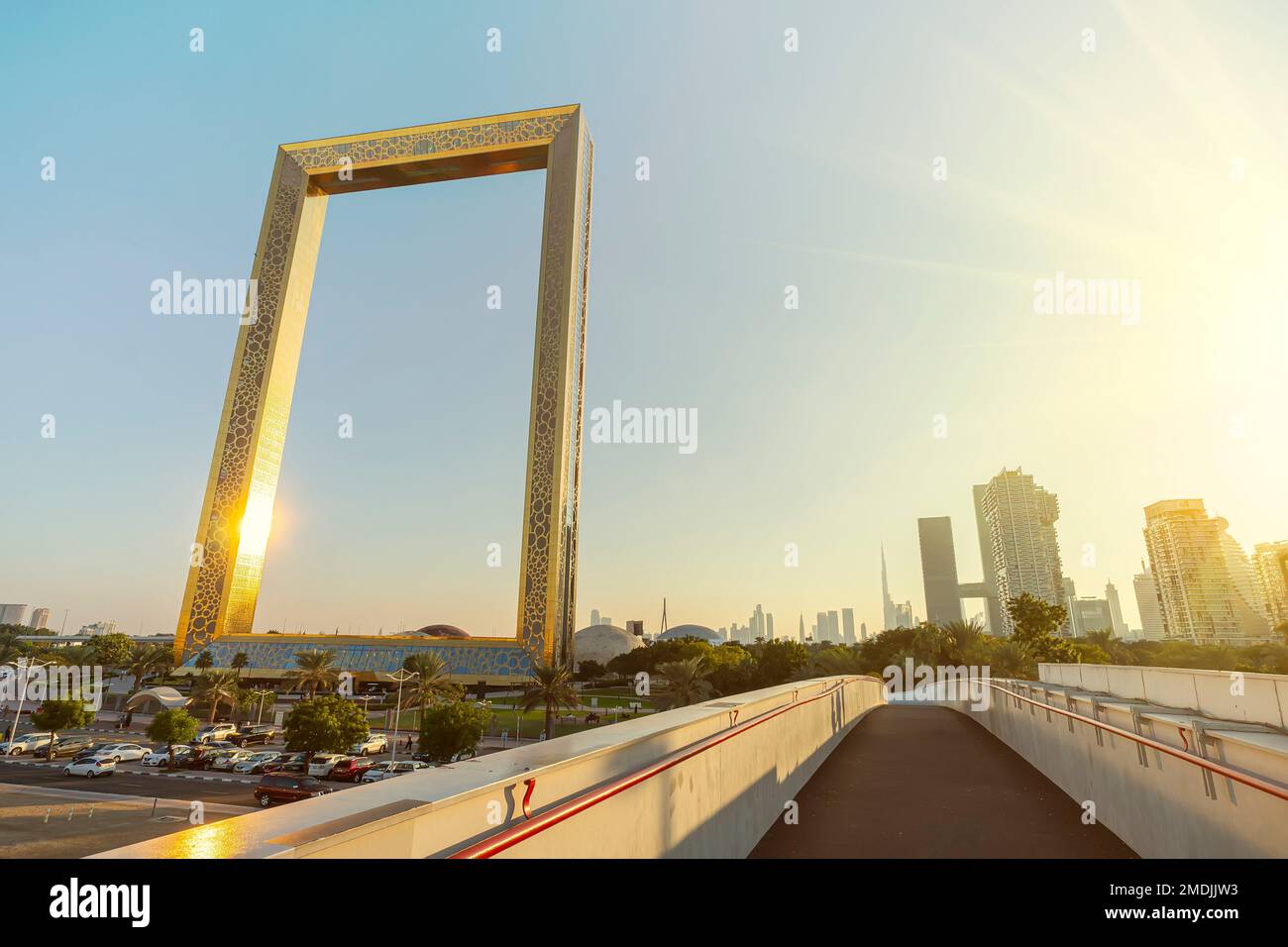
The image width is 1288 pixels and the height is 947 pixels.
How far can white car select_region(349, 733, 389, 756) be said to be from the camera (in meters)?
35.8

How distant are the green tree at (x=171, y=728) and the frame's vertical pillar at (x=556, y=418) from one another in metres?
19.4

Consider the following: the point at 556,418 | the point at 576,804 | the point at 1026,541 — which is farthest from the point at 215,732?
the point at 1026,541

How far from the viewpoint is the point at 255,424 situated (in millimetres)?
49469

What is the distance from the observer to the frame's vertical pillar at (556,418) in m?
43.7

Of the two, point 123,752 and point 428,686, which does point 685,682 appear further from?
point 123,752

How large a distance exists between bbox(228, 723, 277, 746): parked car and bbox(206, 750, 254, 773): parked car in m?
7.49

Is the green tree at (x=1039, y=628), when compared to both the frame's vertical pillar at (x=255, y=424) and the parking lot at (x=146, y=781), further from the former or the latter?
the frame's vertical pillar at (x=255, y=424)

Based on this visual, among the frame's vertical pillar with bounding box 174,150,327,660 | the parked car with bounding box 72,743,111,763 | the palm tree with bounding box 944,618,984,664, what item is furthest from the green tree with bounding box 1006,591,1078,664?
the frame's vertical pillar with bounding box 174,150,327,660

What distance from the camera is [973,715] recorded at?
696 inches

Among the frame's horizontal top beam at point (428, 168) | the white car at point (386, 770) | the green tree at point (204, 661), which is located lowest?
the white car at point (386, 770)

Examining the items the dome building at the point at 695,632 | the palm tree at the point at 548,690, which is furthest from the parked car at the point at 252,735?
the dome building at the point at 695,632
